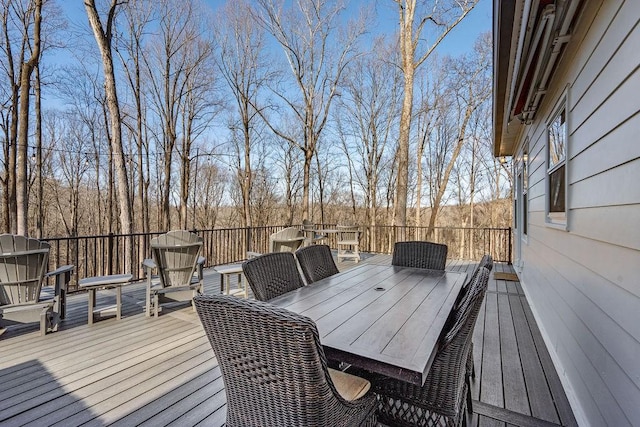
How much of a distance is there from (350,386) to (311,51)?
11135 mm

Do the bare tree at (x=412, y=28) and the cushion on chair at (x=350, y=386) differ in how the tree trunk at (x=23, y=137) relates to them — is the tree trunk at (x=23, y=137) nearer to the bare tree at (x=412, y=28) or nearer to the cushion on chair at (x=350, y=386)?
the cushion on chair at (x=350, y=386)

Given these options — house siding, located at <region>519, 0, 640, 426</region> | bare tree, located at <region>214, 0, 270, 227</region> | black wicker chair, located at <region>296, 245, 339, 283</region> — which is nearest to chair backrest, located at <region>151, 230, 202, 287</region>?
black wicker chair, located at <region>296, 245, 339, 283</region>

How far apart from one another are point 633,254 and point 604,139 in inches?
28.1

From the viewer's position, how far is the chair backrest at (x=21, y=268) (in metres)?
2.85

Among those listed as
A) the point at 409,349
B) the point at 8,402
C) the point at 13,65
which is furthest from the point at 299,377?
the point at 13,65

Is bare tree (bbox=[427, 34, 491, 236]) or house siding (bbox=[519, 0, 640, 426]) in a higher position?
bare tree (bbox=[427, 34, 491, 236])

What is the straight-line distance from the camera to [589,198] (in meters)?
1.87

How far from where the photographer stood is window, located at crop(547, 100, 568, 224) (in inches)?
105

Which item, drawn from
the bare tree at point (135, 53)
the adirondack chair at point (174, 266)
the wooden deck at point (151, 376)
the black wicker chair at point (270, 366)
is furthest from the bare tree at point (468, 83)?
the bare tree at point (135, 53)

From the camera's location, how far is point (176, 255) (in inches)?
142

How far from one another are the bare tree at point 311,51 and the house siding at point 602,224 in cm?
859

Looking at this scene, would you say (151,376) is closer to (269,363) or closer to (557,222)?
(269,363)

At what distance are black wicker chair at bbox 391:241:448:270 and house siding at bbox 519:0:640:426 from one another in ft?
3.21

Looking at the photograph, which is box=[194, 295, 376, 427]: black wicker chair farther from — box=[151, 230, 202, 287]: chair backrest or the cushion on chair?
box=[151, 230, 202, 287]: chair backrest
